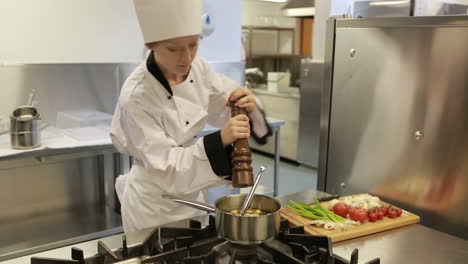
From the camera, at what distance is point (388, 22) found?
50.5 inches

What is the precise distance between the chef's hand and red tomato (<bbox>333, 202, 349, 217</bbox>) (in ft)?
1.05

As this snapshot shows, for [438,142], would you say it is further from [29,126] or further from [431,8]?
[29,126]

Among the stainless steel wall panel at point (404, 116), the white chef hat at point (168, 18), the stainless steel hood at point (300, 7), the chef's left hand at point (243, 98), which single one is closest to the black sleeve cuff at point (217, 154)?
the chef's left hand at point (243, 98)

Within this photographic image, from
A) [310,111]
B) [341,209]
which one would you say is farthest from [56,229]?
[310,111]

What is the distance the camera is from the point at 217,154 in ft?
3.33

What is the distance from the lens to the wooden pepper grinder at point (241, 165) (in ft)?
3.01

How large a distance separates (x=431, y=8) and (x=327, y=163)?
70 cm

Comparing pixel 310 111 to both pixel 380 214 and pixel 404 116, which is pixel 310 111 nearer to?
pixel 404 116

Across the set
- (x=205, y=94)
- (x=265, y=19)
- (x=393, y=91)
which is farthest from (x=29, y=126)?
(x=265, y=19)

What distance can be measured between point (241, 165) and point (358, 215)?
0.34 metres

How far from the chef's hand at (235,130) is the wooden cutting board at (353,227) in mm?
251

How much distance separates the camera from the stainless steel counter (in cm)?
89

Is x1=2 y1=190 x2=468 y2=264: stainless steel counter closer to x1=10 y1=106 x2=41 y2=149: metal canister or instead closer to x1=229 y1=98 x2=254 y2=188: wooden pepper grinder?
x1=229 y1=98 x2=254 y2=188: wooden pepper grinder

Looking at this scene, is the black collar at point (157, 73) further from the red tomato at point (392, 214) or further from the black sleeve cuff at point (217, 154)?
the red tomato at point (392, 214)
